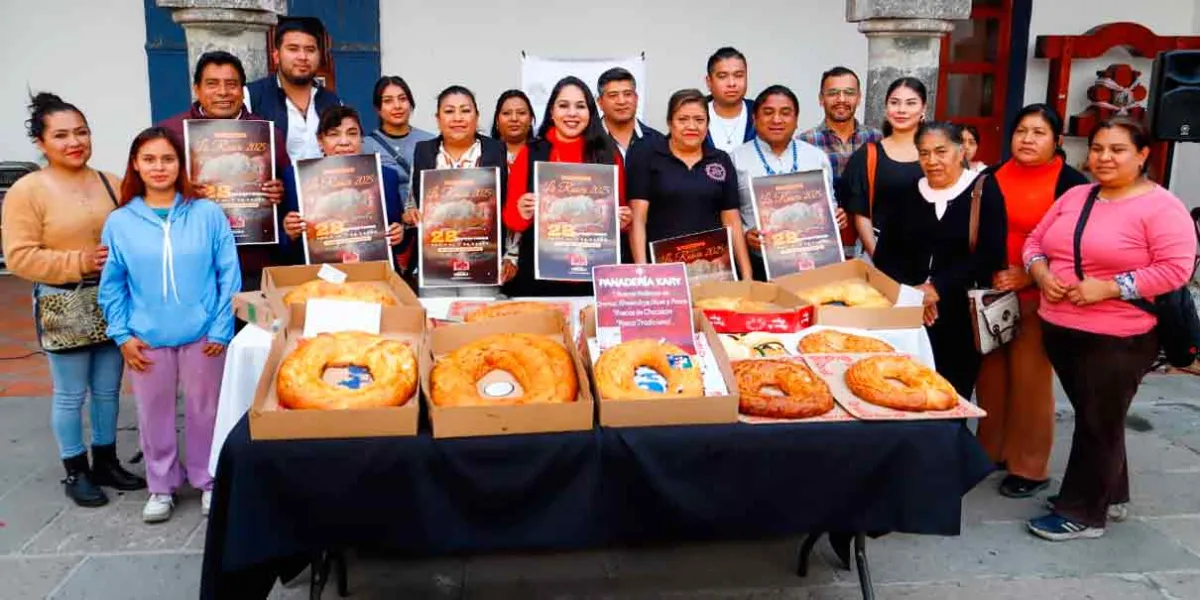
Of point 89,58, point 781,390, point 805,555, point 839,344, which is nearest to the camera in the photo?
point 781,390

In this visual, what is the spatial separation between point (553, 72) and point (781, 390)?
5478 millimetres

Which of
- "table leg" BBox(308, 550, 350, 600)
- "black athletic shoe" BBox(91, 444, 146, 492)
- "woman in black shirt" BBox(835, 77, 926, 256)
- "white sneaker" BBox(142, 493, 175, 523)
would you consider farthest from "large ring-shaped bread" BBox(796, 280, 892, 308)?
"black athletic shoe" BBox(91, 444, 146, 492)

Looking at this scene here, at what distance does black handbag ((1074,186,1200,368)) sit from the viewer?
3844 mm

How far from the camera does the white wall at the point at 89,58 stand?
8789mm

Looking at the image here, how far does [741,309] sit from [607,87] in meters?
1.74

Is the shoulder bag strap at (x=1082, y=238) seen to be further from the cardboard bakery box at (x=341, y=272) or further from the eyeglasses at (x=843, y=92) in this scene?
the cardboard bakery box at (x=341, y=272)

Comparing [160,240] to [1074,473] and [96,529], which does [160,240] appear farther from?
[1074,473]

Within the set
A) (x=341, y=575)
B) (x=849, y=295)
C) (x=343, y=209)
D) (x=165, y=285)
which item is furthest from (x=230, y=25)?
(x=849, y=295)

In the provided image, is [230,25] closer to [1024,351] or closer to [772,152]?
[772,152]

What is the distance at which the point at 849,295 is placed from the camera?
3904 millimetres

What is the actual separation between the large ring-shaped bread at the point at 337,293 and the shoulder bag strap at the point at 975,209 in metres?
2.71

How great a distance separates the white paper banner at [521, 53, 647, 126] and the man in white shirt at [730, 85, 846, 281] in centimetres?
297

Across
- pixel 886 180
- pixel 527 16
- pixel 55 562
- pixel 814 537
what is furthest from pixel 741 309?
pixel 527 16

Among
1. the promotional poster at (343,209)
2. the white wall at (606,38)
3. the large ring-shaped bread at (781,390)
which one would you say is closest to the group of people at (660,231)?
the promotional poster at (343,209)
